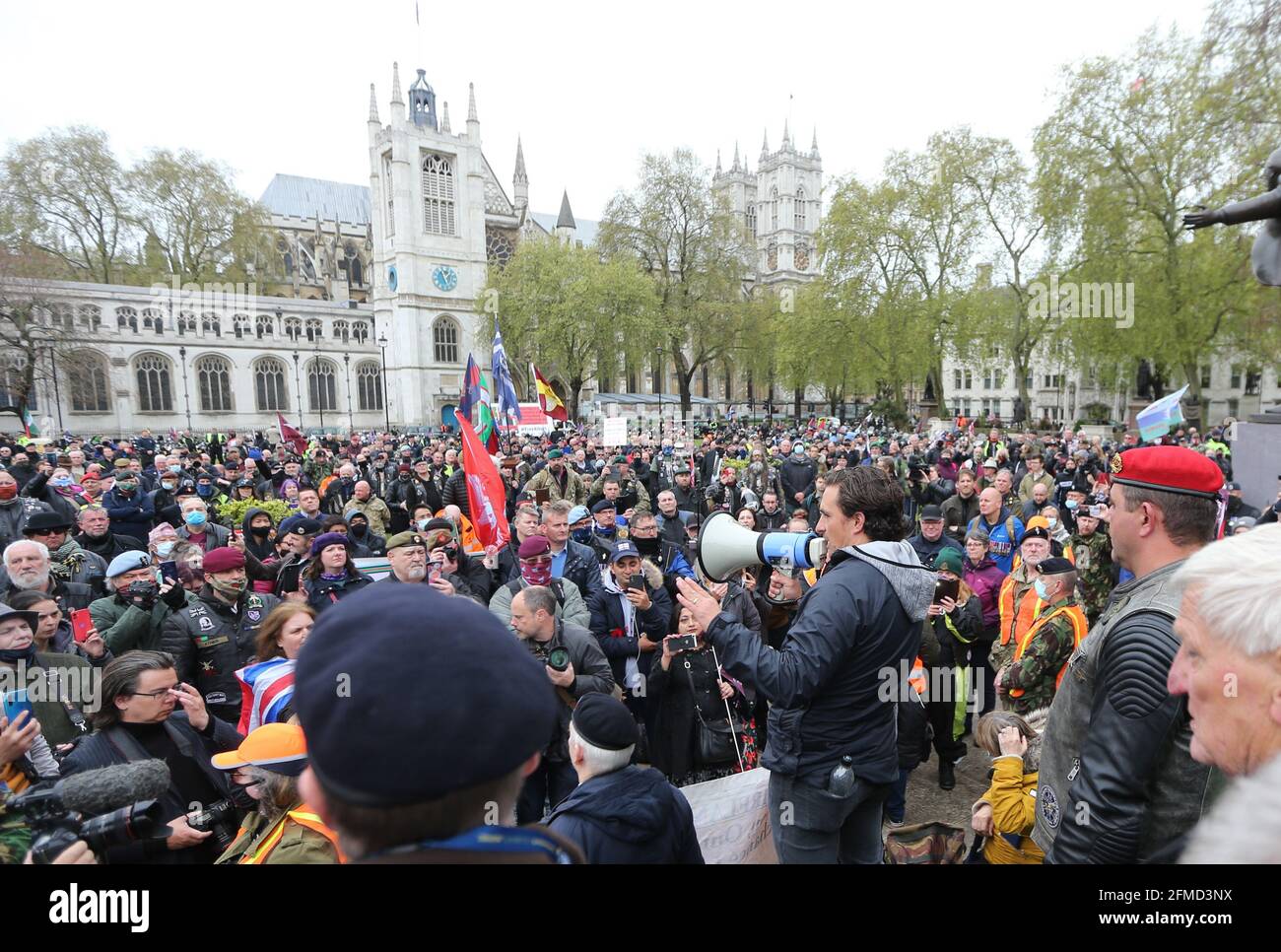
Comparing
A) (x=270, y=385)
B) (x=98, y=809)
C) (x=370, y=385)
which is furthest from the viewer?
(x=370, y=385)

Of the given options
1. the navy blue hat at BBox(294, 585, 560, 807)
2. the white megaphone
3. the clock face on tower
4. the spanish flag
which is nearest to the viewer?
the navy blue hat at BBox(294, 585, 560, 807)

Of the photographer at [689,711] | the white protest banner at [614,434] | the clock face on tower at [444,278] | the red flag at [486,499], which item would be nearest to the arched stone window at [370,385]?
the clock face on tower at [444,278]

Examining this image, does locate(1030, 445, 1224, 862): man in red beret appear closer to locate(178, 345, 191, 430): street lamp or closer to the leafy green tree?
the leafy green tree

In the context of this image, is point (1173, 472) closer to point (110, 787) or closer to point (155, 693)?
point (110, 787)

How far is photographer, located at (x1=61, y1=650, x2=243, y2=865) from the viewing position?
8.54ft

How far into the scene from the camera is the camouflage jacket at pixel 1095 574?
13.4 ft

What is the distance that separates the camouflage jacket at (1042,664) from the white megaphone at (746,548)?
5.22 feet

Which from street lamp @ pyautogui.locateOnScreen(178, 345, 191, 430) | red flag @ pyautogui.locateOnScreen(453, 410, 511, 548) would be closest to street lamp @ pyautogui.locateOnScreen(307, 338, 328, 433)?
street lamp @ pyautogui.locateOnScreen(178, 345, 191, 430)

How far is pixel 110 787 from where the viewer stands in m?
2.07

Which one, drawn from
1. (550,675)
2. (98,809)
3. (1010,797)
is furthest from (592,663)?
(98,809)

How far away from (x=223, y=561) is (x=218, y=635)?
1.57ft

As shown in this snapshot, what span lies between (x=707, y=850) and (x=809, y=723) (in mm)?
997

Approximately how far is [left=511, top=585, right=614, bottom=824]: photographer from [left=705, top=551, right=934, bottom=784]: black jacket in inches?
48.0
